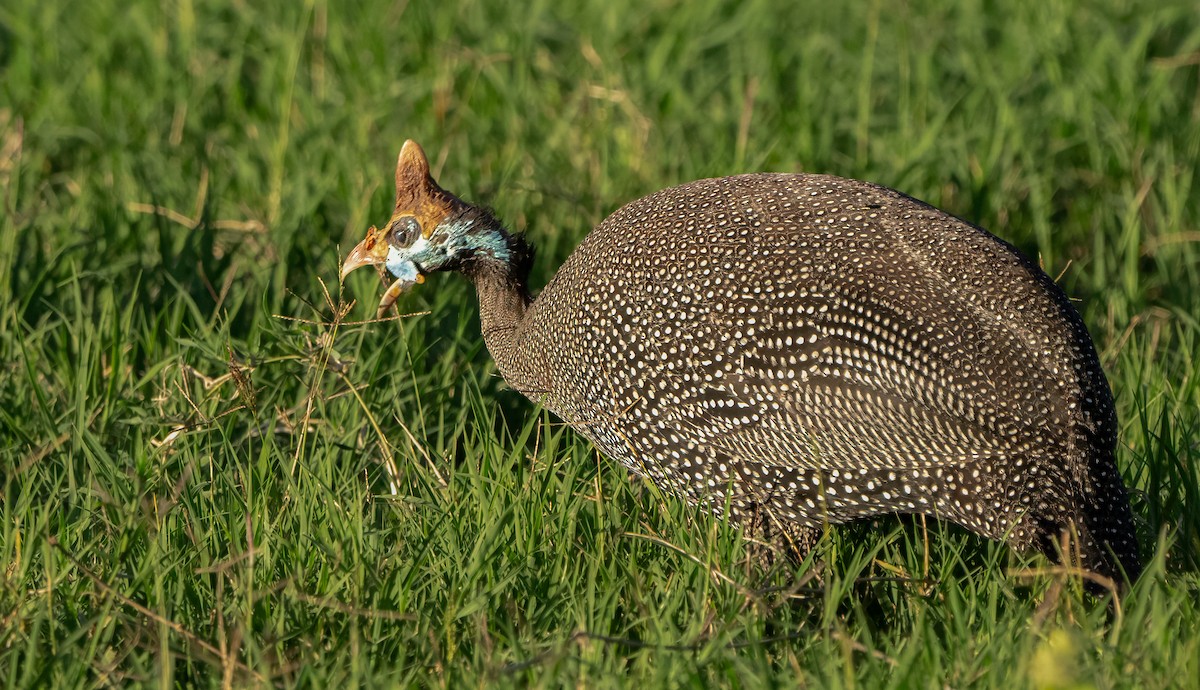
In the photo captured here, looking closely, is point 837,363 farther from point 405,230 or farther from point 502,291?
point 405,230

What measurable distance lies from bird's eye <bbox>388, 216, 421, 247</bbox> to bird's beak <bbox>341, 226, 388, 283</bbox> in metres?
0.04

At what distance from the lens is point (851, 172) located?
214 inches

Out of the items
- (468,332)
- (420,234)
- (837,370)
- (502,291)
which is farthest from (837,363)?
(468,332)

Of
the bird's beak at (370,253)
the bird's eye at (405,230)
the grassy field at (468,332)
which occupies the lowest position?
the grassy field at (468,332)

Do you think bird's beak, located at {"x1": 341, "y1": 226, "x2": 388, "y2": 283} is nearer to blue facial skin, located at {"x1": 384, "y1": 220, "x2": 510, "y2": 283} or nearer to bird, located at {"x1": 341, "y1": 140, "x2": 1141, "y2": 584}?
blue facial skin, located at {"x1": 384, "y1": 220, "x2": 510, "y2": 283}

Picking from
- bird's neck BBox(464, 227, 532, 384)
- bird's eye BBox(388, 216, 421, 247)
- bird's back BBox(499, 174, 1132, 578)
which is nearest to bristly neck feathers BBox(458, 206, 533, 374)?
bird's neck BBox(464, 227, 532, 384)

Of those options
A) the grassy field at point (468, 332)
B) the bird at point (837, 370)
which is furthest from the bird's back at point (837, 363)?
the grassy field at point (468, 332)

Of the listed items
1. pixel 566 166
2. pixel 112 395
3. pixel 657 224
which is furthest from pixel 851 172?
pixel 112 395

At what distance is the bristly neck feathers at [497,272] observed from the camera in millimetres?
4312

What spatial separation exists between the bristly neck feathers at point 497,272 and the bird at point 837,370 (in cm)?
43

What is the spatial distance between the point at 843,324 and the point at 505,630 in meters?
0.98

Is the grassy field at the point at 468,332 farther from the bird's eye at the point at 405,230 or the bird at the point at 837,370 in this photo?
the bird's eye at the point at 405,230

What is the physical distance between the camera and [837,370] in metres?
3.35

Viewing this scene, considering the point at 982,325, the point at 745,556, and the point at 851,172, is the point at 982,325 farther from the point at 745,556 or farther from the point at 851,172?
the point at 851,172
